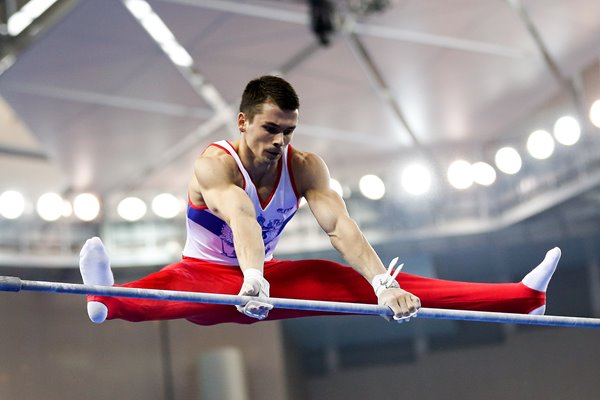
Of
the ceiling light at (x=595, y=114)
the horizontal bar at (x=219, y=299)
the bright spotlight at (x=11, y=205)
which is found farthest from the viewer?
the bright spotlight at (x=11, y=205)

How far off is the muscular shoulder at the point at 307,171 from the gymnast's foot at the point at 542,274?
90 cm

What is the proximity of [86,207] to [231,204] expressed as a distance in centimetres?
577

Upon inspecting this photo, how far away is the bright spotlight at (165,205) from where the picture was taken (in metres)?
8.95

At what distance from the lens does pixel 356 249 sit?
359 cm

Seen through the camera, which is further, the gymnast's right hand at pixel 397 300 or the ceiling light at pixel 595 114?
the ceiling light at pixel 595 114

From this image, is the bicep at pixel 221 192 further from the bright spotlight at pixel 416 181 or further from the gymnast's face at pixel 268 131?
the bright spotlight at pixel 416 181

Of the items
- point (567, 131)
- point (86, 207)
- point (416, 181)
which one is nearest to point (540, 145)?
point (567, 131)

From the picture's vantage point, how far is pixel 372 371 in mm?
10570

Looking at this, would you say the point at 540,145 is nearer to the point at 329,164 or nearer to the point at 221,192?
the point at 329,164

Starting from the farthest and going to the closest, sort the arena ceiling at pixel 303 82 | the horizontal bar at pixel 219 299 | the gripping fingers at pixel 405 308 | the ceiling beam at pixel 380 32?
1. the arena ceiling at pixel 303 82
2. the ceiling beam at pixel 380 32
3. the gripping fingers at pixel 405 308
4. the horizontal bar at pixel 219 299

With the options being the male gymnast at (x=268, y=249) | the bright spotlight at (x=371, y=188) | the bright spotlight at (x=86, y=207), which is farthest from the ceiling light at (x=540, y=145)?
the male gymnast at (x=268, y=249)

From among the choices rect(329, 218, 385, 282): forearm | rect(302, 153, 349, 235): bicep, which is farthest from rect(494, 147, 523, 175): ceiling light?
rect(329, 218, 385, 282): forearm

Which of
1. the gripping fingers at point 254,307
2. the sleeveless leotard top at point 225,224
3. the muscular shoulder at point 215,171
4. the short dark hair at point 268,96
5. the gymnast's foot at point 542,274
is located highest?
the short dark hair at point 268,96

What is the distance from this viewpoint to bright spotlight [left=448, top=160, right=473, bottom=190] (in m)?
8.77
